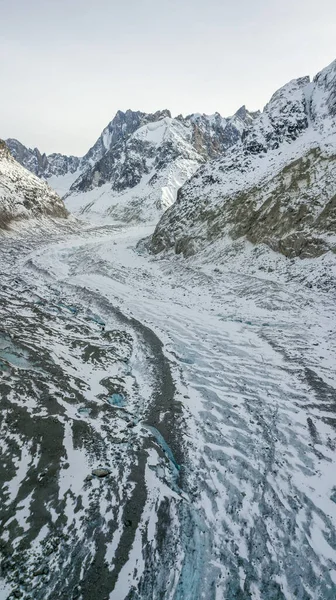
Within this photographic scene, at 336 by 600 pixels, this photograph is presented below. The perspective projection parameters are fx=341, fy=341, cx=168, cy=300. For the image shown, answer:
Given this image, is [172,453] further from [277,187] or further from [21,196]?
[21,196]

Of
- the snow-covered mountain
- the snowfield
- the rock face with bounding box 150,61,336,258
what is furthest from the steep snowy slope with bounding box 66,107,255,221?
the snowfield

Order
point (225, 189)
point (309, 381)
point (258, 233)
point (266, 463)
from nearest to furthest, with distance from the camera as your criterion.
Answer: point (266, 463) < point (309, 381) < point (258, 233) < point (225, 189)

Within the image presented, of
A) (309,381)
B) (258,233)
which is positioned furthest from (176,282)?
(309,381)

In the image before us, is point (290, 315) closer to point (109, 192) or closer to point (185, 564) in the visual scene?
point (185, 564)

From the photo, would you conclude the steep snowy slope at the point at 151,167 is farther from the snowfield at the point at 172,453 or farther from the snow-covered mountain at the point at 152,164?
the snowfield at the point at 172,453

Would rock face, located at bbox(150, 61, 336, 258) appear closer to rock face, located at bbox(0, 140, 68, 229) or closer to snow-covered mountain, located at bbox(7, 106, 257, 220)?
rock face, located at bbox(0, 140, 68, 229)

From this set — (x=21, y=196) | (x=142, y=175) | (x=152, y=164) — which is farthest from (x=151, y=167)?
(x=21, y=196)
